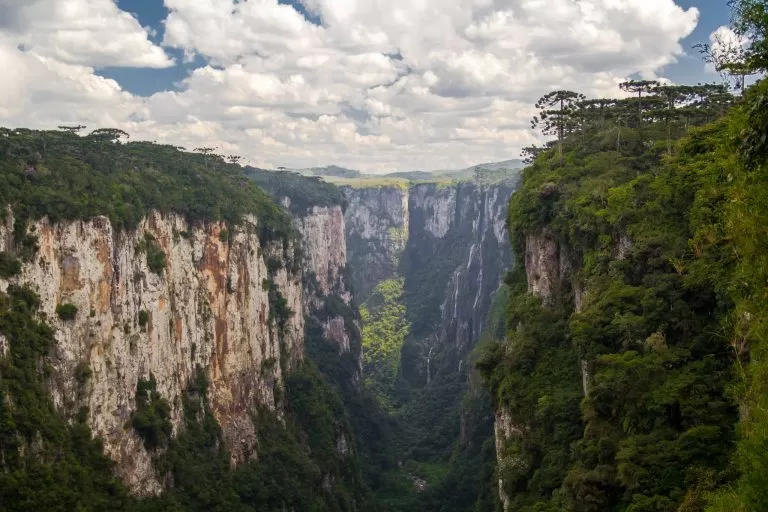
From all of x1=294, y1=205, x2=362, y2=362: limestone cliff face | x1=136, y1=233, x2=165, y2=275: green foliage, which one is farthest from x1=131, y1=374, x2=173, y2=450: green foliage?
x1=294, y1=205, x2=362, y2=362: limestone cliff face

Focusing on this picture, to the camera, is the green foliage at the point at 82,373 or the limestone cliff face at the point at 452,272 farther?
the limestone cliff face at the point at 452,272

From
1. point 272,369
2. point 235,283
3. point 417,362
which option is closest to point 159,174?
point 235,283

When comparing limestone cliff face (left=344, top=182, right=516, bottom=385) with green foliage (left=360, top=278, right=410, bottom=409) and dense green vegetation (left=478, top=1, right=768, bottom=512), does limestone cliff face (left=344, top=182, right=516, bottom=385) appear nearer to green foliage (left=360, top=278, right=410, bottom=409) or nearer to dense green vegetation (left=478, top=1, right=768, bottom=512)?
green foliage (left=360, top=278, right=410, bottom=409)

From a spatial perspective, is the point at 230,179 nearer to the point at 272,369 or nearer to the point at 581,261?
the point at 272,369

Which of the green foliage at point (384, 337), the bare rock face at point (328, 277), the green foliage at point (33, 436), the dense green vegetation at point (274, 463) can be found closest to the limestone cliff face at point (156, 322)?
the green foliage at point (33, 436)

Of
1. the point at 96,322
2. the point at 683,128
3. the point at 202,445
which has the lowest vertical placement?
the point at 202,445

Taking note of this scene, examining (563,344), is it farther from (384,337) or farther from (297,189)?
(384,337)

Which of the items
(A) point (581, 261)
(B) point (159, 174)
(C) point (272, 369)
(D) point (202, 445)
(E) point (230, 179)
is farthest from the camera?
(E) point (230, 179)

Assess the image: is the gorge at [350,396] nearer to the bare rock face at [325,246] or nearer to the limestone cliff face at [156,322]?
the limestone cliff face at [156,322]
